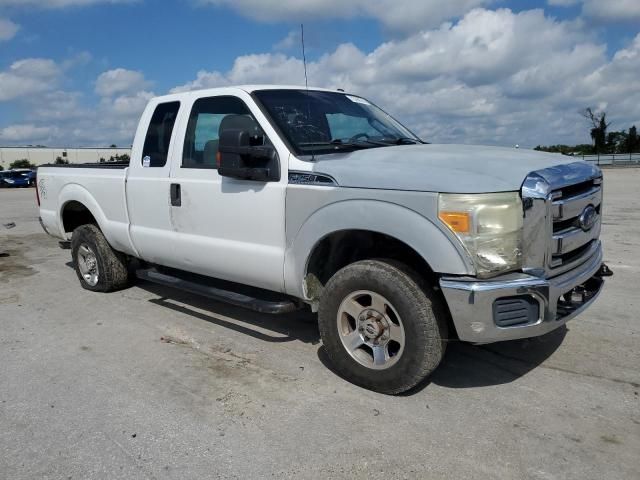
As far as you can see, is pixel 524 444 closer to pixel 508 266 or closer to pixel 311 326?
pixel 508 266

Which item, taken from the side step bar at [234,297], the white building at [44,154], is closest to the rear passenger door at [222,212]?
the side step bar at [234,297]

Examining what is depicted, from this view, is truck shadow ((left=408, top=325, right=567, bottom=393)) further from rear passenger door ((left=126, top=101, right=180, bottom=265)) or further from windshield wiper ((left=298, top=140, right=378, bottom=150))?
rear passenger door ((left=126, top=101, right=180, bottom=265))

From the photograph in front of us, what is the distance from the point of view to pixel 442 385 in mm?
3740

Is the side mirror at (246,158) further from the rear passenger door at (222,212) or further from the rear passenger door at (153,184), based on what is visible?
the rear passenger door at (153,184)

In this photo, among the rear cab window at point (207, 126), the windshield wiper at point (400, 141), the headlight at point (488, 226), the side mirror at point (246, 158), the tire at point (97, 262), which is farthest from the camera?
the tire at point (97, 262)

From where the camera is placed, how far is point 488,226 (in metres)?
3.07

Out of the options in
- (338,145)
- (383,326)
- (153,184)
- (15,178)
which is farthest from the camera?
(15,178)

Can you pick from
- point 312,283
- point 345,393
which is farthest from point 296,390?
point 312,283

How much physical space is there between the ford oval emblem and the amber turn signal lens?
38.4 inches

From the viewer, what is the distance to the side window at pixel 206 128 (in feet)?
14.8

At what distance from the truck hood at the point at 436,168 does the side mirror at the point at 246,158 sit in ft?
1.14

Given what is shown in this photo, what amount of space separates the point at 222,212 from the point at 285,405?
5.41ft

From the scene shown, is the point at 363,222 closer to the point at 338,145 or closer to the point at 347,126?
the point at 338,145

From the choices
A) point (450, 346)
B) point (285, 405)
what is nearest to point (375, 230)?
point (285, 405)
